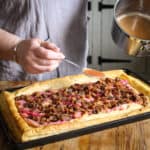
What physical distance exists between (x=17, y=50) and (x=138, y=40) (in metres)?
0.32

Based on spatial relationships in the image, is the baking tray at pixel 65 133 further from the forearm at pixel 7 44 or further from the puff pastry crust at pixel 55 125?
the forearm at pixel 7 44

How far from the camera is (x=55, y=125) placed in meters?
0.90

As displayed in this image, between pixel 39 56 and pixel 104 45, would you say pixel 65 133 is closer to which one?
pixel 39 56

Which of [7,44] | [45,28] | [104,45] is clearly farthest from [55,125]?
[104,45]

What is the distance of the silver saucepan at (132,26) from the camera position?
0.93 m

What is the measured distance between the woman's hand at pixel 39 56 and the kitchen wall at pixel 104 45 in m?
1.28

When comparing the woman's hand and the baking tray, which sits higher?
the woman's hand

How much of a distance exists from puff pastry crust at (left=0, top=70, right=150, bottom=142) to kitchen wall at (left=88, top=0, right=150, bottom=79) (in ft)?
3.24

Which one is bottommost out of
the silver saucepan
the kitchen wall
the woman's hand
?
the kitchen wall

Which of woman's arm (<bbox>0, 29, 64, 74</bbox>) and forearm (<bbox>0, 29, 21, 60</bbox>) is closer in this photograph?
woman's arm (<bbox>0, 29, 64, 74</bbox>)

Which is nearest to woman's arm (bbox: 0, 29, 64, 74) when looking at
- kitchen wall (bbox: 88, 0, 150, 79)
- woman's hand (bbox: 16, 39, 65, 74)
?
woman's hand (bbox: 16, 39, 65, 74)

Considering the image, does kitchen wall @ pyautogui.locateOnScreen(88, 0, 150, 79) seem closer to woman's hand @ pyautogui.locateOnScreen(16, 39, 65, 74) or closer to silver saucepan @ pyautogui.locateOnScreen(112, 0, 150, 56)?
silver saucepan @ pyautogui.locateOnScreen(112, 0, 150, 56)

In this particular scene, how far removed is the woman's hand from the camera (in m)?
0.86

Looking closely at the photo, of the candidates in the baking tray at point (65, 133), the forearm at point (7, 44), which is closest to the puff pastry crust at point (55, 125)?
the baking tray at point (65, 133)
